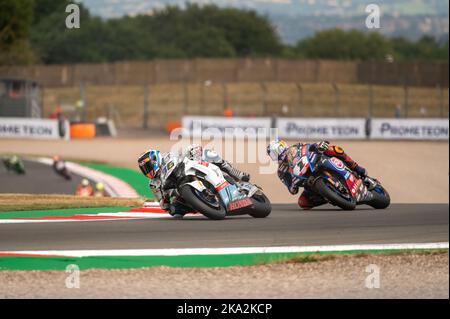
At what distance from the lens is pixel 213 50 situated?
10144cm

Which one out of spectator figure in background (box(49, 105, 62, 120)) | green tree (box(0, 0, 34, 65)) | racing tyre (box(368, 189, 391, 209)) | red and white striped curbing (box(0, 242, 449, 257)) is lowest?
spectator figure in background (box(49, 105, 62, 120))

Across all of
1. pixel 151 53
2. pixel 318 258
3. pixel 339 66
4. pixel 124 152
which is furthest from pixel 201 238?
pixel 151 53

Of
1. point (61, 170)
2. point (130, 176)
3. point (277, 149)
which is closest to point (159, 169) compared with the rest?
point (277, 149)

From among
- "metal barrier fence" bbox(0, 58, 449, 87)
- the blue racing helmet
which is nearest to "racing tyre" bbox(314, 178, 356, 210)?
the blue racing helmet

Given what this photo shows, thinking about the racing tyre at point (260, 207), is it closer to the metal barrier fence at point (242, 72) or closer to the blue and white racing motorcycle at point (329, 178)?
A: the blue and white racing motorcycle at point (329, 178)

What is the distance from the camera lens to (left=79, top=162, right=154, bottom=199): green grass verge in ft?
64.6

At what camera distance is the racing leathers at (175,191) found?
37.3ft

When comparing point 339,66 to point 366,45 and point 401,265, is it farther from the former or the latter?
point 401,265

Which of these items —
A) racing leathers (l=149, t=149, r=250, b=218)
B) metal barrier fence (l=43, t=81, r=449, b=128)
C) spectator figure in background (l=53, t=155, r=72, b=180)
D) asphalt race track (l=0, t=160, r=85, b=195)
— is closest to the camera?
racing leathers (l=149, t=149, r=250, b=218)

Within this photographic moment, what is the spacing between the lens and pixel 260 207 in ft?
39.9

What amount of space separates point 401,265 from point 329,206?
2.45 meters

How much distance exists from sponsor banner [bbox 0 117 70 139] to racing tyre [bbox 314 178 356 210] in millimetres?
31924

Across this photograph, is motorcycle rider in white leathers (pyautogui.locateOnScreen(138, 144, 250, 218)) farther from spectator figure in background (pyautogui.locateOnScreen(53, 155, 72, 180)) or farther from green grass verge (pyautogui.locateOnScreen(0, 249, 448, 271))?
spectator figure in background (pyautogui.locateOnScreen(53, 155, 72, 180))

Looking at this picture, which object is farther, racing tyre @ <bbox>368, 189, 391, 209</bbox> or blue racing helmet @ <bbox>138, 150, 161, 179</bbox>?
racing tyre @ <bbox>368, 189, 391, 209</bbox>
